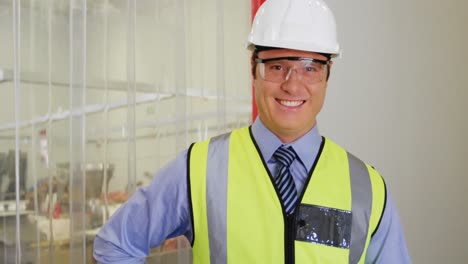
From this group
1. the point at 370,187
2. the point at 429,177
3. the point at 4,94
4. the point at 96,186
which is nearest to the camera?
the point at 370,187

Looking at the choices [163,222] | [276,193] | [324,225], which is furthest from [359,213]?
[163,222]

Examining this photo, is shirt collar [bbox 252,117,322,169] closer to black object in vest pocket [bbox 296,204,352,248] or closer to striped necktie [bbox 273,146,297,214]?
striped necktie [bbox 273,146,297,214]

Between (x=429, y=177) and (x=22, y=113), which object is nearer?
(x=22, y=113)

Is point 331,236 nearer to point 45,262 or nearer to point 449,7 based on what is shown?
point 45,262

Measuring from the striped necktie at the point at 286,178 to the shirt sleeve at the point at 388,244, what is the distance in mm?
222

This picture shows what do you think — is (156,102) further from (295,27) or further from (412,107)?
(412,107)

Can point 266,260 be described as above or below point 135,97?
below

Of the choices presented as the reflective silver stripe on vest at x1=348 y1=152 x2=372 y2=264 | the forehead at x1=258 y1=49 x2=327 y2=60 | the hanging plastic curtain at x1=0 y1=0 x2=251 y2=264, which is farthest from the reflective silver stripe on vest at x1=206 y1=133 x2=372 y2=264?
the hanging plastic curtain at x1=0 y1=0 x2=251 y2=264

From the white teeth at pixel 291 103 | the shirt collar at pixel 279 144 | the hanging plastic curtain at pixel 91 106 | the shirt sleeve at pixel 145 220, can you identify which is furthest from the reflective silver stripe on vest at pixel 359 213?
the hanging plastic curtain at pixel 91 106

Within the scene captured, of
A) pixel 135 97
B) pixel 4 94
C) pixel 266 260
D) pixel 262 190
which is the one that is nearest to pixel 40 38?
pixel 4 94

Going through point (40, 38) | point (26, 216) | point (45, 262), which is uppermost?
point (40, 38)

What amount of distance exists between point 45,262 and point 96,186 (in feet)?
0.84

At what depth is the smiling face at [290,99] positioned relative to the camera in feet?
3.89

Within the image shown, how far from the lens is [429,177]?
2564 mm
